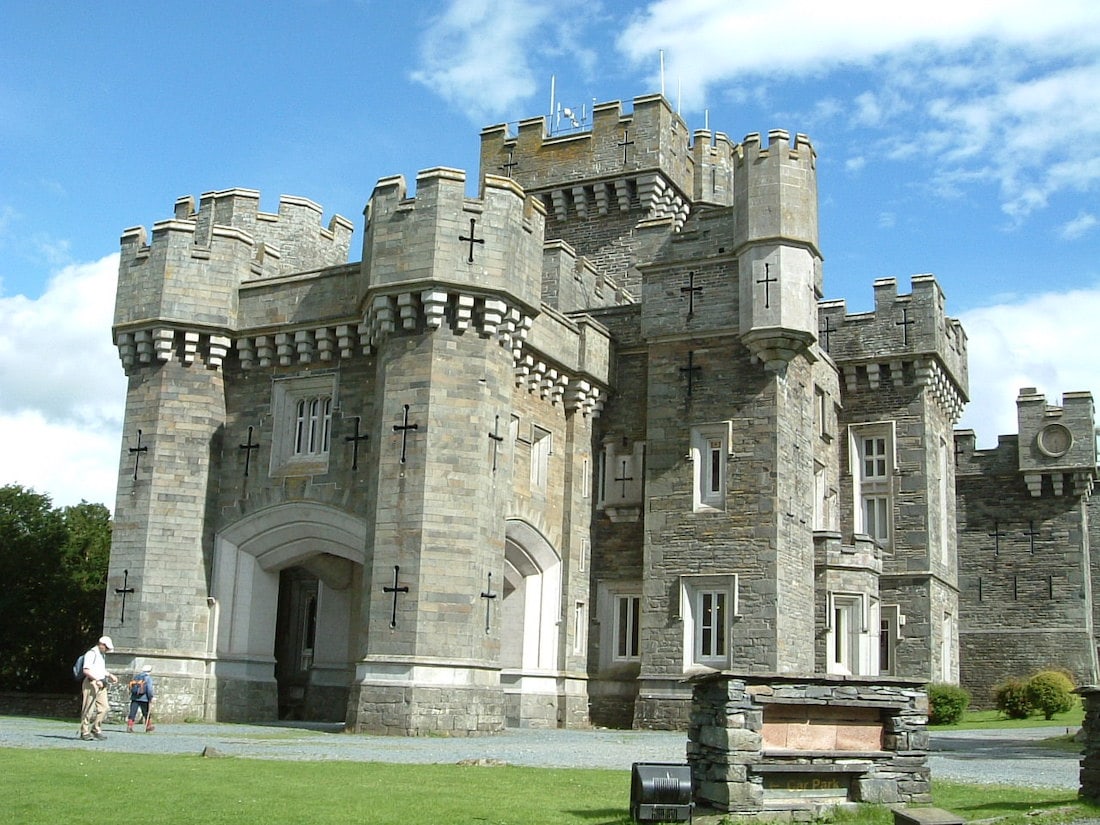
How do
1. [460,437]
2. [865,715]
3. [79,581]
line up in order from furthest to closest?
[79,581] < [460,437] < [865,715]

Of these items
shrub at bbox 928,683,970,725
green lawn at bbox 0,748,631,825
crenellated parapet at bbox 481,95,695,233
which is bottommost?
green lawn at bbox 0,748,631,825

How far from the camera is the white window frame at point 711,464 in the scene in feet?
84.9

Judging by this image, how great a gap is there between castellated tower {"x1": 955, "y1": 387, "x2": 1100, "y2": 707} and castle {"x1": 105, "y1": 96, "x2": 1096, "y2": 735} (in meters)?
7.48

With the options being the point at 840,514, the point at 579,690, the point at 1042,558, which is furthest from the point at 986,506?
the point at 579,690

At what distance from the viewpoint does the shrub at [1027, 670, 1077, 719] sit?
30125mm

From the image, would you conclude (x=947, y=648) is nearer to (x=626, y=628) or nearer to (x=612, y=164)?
(x=626, y=628)

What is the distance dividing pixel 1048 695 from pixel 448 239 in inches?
726

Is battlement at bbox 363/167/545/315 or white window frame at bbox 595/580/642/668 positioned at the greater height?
battlement at bbox 363/167/545/315

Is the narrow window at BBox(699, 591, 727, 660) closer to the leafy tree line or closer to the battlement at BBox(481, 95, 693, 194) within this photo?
the battlement at BBox(481, 95, 693, 194)

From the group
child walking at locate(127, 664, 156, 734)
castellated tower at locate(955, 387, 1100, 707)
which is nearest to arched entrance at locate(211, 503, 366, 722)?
child walking at locate(127, 664, 156, 734)

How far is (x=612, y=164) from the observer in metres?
34.5

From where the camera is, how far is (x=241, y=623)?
83.0 ft

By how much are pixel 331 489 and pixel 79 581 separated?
18477 mm

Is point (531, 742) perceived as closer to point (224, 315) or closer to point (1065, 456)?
point (224, 315)
